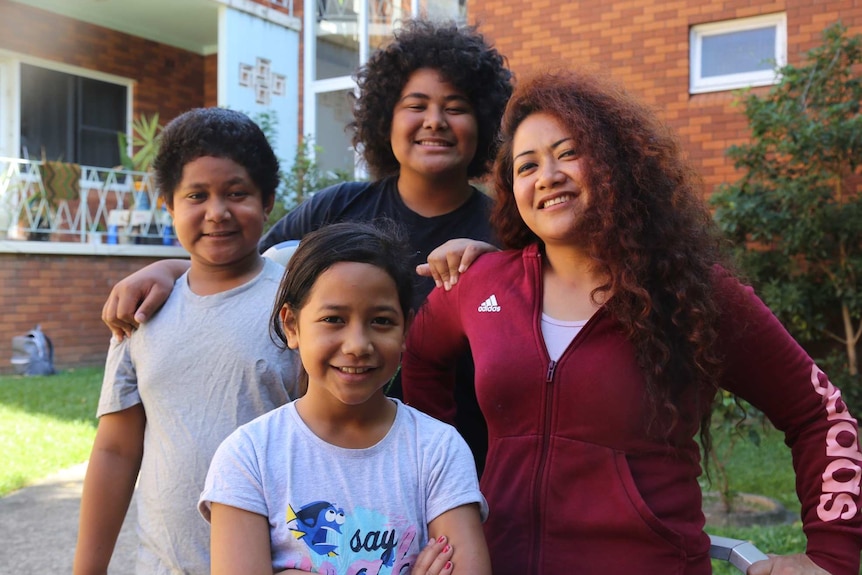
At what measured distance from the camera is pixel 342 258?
181 centimetres

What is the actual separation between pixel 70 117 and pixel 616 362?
1205 cm

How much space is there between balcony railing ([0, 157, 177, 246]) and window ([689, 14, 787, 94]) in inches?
244

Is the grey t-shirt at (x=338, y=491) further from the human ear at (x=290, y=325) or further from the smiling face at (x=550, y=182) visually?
the smiling face at (x=550, y=182)

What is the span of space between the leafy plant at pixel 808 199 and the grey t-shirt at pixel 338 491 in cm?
557

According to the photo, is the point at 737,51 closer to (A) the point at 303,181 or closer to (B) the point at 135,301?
(A) the point at 303,181

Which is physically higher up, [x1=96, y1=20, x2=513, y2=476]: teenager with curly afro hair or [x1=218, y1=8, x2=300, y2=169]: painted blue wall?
[x1=218, y1=8, x2=300, y2=169]: painted blue wall

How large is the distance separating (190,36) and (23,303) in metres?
5.19

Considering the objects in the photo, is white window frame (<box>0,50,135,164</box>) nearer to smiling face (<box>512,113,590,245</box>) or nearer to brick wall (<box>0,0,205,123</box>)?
brick wall (<box>0,0,205,123</box>)

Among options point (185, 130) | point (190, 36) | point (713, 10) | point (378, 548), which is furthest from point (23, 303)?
point (378, 548)

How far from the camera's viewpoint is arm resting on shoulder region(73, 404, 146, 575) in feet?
6.83

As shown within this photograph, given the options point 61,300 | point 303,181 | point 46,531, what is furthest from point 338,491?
point 61,300

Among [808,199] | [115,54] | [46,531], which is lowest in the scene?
[46,531]

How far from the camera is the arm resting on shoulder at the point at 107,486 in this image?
2.08 metres

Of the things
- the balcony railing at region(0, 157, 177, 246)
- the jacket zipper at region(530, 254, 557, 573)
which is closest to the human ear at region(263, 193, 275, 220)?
the jacket zipper at region(530, 254, 557, 573)
